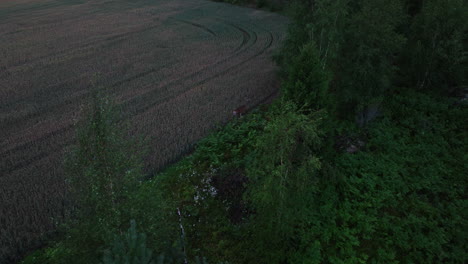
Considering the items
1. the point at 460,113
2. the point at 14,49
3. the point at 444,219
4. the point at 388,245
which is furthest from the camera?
the point at 14,49

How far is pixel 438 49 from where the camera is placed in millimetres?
13523

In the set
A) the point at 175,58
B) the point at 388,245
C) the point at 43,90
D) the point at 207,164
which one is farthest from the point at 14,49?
the point at 388,245

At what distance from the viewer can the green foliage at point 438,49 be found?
13.2 meters

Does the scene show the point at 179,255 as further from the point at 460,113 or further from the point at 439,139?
the point at 460,113

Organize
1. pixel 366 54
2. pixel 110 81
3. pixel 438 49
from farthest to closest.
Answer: pixel 110 81, pixel 438 49, pixel 366 54

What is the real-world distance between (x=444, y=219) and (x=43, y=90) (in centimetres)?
1807

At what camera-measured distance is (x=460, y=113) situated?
1270 cm

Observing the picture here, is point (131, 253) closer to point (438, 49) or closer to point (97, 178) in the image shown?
point (97, 178)

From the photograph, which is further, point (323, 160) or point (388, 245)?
point (323, 160)

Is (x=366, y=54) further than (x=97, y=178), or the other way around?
(x=366, y=54)

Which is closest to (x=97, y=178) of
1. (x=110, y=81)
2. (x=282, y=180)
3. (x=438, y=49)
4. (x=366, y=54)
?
(x=282, y=180)

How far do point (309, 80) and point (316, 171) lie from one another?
2.66 metres

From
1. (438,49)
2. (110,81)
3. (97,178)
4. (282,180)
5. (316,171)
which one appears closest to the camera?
(97,178)

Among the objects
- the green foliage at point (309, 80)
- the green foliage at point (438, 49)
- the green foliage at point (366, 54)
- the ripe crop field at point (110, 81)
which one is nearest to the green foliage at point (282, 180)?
the ripe crop field at point (110, 81)
